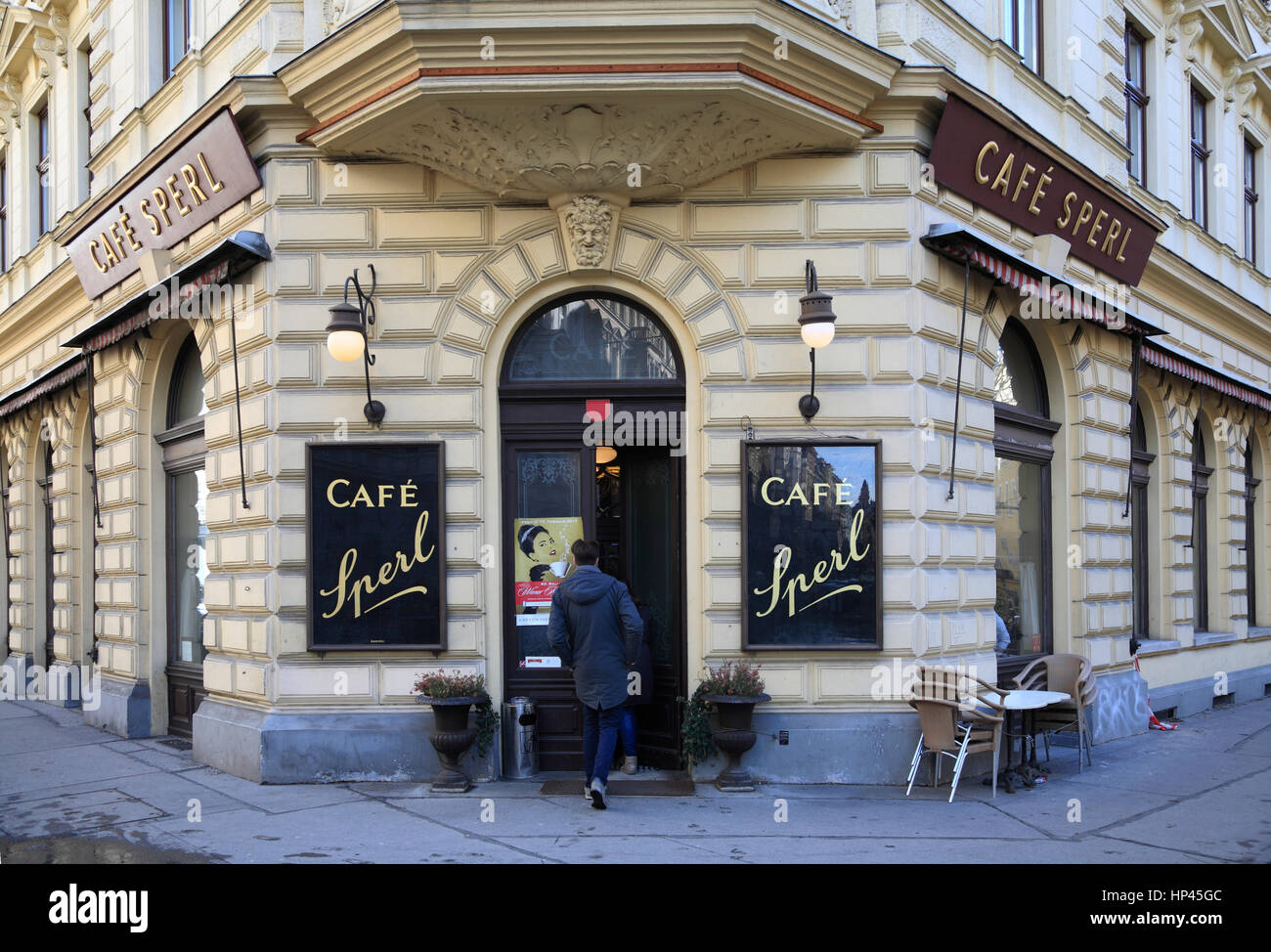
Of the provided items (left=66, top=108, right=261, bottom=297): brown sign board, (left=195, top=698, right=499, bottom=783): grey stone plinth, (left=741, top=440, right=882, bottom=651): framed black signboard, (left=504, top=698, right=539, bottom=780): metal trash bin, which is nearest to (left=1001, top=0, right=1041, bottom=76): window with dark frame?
(left=741, top=440, right=882, bottom=651): framed black signboard

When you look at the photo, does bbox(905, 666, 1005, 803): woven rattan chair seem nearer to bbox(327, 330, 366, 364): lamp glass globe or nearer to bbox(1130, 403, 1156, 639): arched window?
bbox(327, 330, 366, 364): lamp glass globe

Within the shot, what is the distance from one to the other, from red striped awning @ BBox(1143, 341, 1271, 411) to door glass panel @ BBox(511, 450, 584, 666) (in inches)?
297

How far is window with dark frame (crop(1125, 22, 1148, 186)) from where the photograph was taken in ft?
48.4

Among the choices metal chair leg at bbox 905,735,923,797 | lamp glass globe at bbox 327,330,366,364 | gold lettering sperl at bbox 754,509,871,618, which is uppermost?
lamp glass globe at bbox 327,330,366,364

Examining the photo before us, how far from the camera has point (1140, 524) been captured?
49.2 feet

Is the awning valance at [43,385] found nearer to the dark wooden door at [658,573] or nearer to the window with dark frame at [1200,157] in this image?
the dark wooden door at [658,573]

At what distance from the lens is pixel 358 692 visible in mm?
9586

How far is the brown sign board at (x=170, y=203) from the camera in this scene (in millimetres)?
10109

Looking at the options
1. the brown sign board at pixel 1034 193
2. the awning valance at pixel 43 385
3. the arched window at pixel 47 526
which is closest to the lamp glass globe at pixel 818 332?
the brown sign board at pixel 1034 193

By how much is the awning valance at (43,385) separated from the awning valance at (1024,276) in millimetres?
9922

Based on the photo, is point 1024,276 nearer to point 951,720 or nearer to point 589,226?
point 589,226

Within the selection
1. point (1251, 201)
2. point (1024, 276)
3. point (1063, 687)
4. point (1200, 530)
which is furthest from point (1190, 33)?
point (1063, 687)
